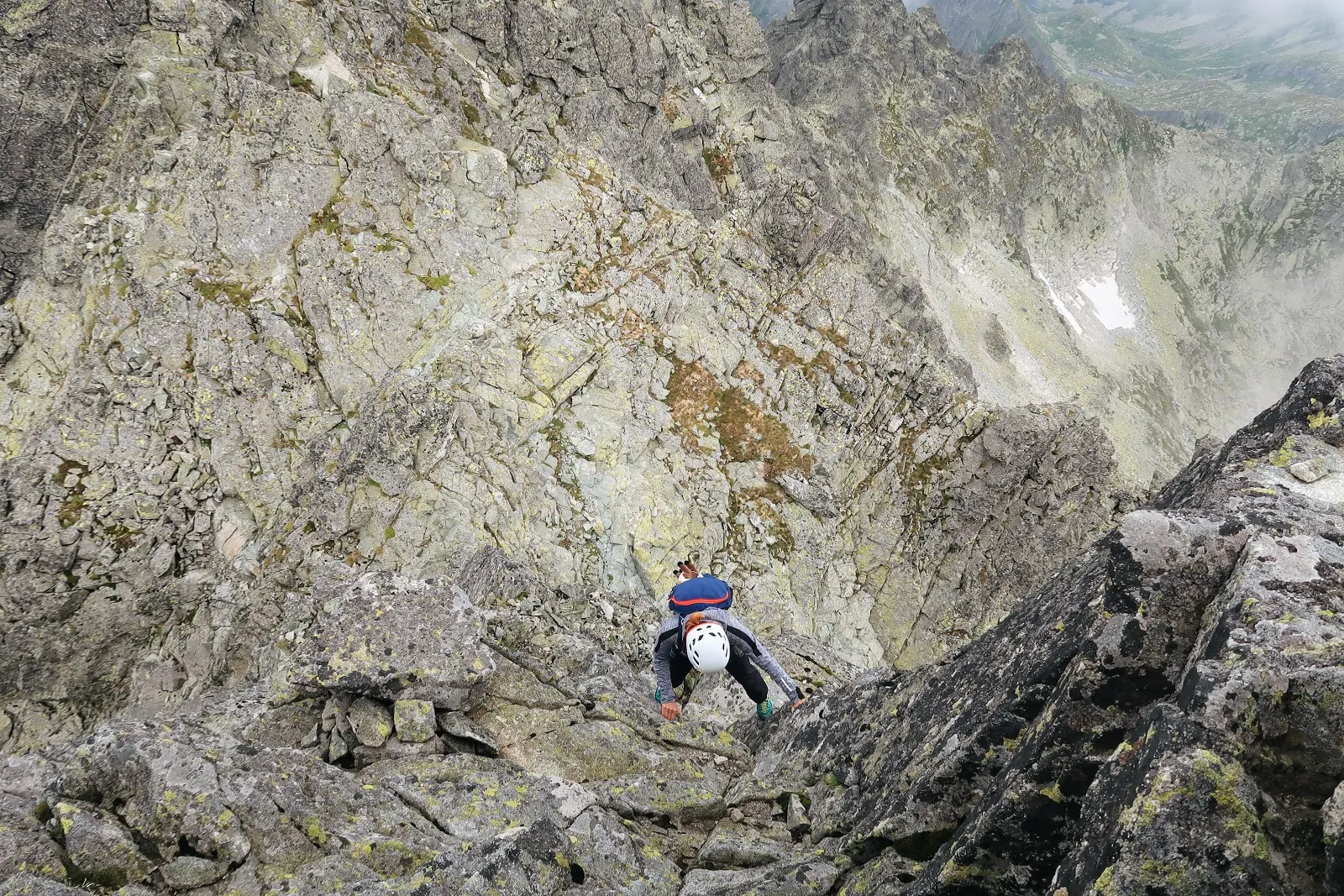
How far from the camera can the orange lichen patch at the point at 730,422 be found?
37.2m

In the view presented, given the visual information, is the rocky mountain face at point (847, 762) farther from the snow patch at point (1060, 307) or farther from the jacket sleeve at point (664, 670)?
the snow patch at point (1060, 307)

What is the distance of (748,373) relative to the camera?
131 feet

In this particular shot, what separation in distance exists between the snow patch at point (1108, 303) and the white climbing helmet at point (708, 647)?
14807cm

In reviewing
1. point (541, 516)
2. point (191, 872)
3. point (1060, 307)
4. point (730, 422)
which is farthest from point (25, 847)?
point (1060, 307)

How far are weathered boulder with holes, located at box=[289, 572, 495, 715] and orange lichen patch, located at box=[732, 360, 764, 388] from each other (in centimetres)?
2894

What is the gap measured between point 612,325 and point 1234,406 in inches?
6250

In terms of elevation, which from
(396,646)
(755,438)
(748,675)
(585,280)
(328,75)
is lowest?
(396,646)

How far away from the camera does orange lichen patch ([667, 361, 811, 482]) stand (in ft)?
122

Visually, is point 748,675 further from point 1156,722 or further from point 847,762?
point 1156,722

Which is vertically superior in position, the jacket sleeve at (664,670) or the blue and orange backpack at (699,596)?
the blue and orange backpack at (699,596)

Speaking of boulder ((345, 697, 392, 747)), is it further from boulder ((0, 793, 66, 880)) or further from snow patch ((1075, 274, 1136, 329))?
snow patch ((1075, 274, 1136, 329))

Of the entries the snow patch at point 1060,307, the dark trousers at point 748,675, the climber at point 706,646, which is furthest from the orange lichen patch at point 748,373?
the snow patch at point 1060,307

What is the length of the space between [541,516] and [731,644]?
19207mm

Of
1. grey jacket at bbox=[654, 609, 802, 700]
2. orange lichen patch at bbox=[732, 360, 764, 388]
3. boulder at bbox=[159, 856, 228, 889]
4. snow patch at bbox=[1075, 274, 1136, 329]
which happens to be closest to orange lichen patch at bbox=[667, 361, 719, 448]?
orange lichen patch at bbox=[732, 360, 764, 388]
